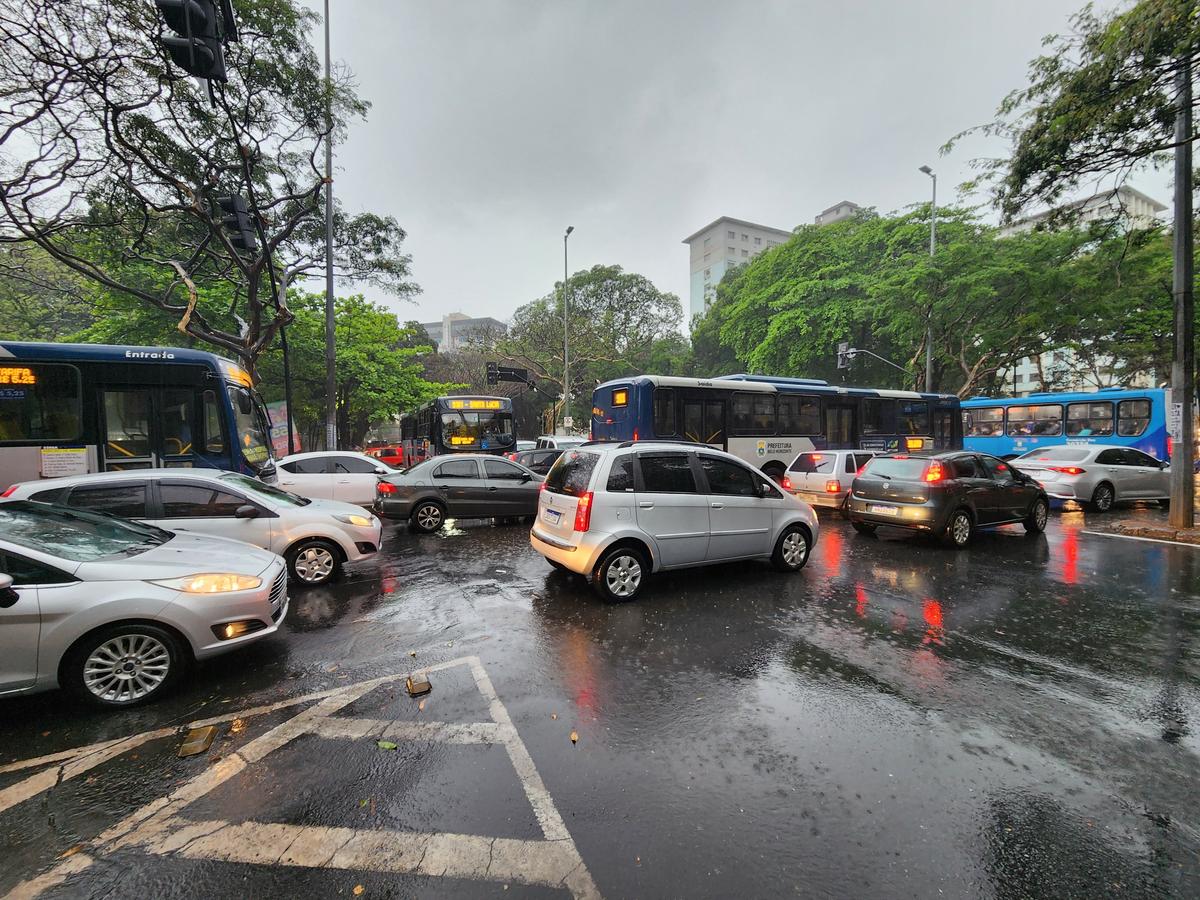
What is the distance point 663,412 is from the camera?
40.3ft

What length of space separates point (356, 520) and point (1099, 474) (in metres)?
15.3

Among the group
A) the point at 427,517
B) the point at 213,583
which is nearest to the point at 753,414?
the point at 427,517

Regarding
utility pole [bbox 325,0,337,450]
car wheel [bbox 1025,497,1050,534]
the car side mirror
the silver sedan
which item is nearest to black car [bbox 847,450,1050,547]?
car wheel [bbox 1025,497,1050,534]

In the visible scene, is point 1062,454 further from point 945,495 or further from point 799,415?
point 945,495

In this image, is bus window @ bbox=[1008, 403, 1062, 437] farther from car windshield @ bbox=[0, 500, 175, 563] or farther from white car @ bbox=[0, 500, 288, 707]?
car windshield @ bbox=[0, 500, 175, 563]

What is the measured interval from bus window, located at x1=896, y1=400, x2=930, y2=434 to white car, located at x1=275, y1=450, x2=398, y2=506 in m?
15.4

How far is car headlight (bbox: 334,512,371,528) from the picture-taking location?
21.0 feet

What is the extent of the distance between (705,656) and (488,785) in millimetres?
2124

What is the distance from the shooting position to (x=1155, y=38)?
663cm

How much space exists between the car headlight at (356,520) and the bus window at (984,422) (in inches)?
845

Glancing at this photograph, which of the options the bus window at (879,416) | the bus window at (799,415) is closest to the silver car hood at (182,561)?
the bus window at (799,415)

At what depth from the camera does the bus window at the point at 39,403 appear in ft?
23.9

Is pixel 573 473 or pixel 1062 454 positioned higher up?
pixel 573 473

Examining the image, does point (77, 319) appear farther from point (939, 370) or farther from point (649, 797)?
point (939, 370)
